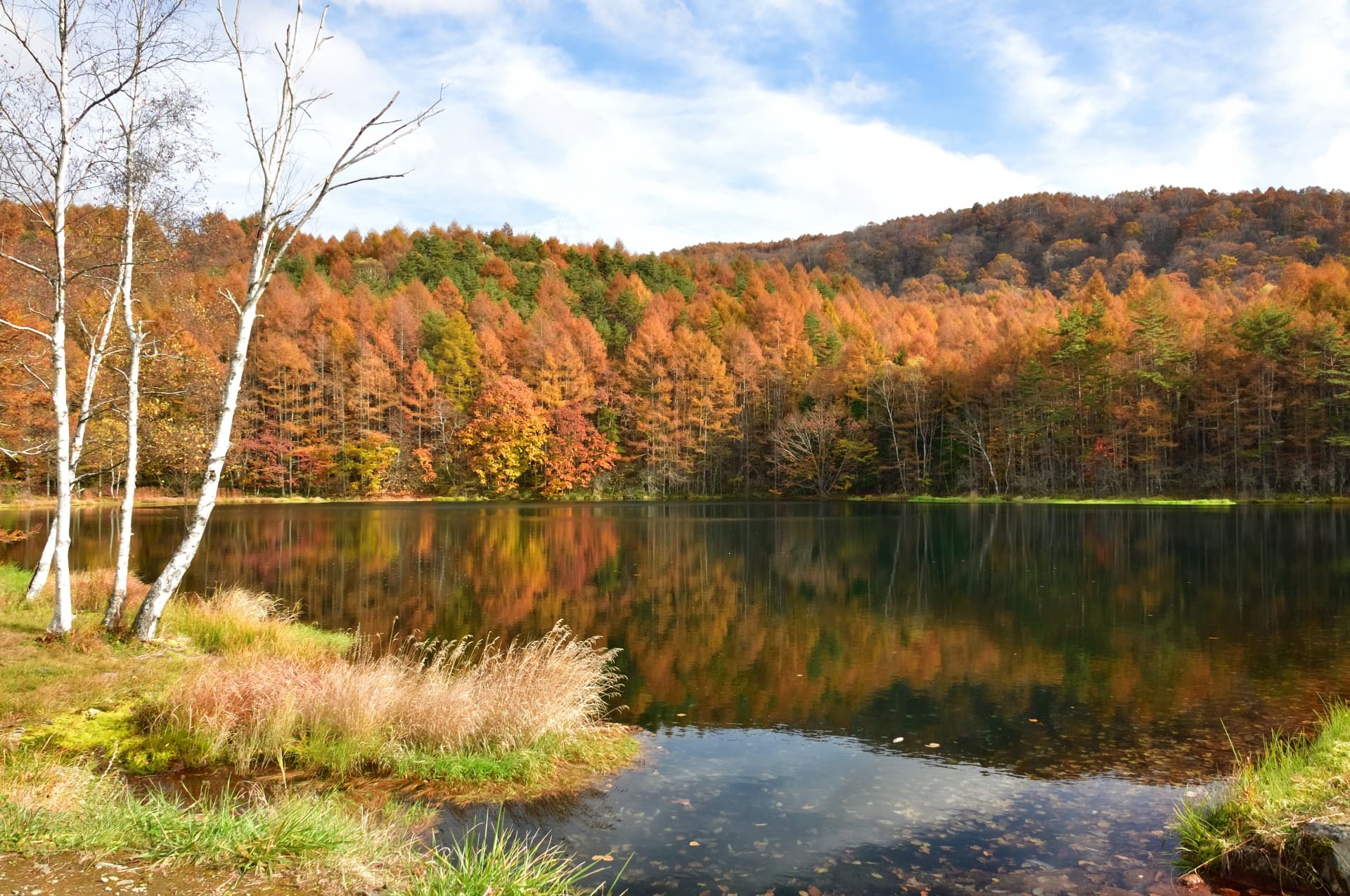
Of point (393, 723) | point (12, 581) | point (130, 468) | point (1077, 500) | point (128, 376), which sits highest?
point (128, 376)

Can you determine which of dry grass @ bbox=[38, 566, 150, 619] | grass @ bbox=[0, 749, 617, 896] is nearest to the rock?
grass @ bbox=[0, 749, 617, 896]

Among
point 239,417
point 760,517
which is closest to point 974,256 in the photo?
point 760,517

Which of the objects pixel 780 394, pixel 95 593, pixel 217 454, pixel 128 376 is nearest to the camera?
pixel 217 454

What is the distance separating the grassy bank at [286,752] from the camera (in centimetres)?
464

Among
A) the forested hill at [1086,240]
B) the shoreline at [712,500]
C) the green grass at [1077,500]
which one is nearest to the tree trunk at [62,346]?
the shoreline at [712,500]

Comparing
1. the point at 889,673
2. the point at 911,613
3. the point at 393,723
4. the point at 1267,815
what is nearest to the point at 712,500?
the point at 911,613

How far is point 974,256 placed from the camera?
5492 inches

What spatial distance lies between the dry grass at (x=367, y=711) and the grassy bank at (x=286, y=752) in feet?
0.06

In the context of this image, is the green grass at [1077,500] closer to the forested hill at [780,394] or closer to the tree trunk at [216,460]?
the forested hill at [780,394]

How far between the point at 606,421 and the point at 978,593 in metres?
56.4

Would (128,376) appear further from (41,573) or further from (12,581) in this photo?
(12,581)

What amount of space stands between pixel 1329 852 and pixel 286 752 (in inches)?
337

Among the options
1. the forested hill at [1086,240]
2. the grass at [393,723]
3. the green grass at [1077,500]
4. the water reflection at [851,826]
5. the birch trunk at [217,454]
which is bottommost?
the water reflection at [851,826]

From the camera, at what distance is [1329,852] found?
5555 millimetres
